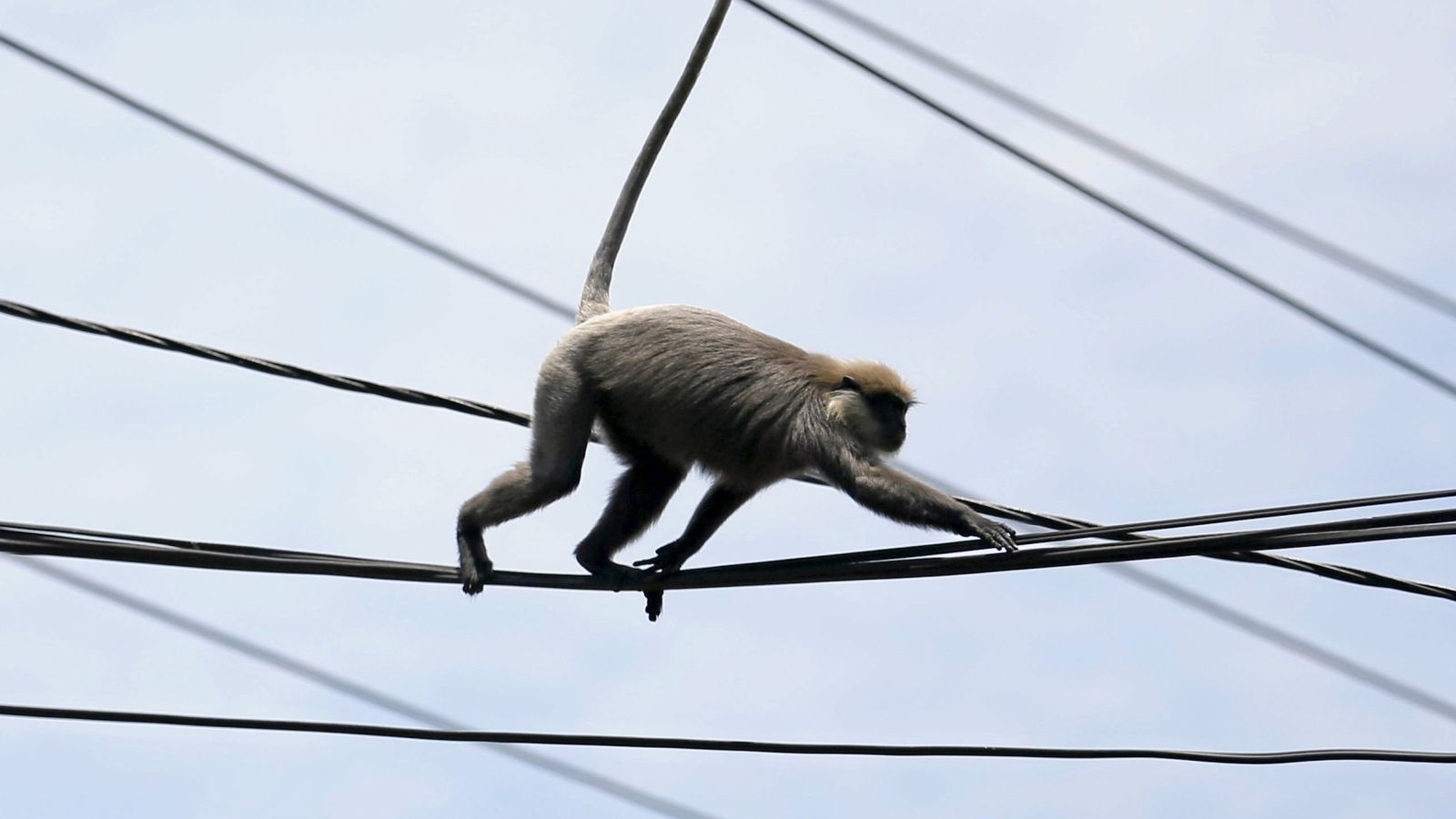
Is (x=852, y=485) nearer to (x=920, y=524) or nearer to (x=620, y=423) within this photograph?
(x=920, y=524)

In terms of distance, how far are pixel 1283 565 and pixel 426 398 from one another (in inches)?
144

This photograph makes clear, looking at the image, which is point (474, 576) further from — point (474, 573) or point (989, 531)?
point (989, 531)

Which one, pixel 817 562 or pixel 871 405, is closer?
pixel 817 562

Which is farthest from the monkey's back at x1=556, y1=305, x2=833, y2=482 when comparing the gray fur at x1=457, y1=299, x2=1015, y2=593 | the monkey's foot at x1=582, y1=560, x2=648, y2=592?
the monkey's foot at x1=582, y1=560, x2=648, y2=592

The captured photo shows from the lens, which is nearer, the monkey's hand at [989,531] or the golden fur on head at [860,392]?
the monkey's hand at [989,531]

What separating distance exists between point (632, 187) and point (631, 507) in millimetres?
1576

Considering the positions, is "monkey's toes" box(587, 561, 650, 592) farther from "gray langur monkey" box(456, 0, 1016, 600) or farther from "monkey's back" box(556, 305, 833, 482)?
"monkey's back" box(556, 305, 833, 482)

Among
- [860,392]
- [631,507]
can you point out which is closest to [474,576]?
[631,507]

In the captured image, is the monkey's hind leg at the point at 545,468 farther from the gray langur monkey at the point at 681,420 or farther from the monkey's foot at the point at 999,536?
the monkey's foot at the point at 999,536

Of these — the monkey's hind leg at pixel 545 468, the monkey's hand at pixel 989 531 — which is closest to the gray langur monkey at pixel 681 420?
the monkey's hind leg at pixel 545 468

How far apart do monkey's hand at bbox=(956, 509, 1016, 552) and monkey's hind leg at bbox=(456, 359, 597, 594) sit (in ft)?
6.08

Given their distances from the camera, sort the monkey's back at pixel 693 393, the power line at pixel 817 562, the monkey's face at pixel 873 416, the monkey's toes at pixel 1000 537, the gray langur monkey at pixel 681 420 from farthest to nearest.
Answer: the monkey's face at pixel 873 416 → the monkey's back at pixel 693 393 → the gray langur monkey at pixel 681 420 → the monkey's toes at pixel 1000 537 → the power line at pixel 817 562

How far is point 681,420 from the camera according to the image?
8.08m

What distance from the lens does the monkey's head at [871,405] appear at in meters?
8.22
